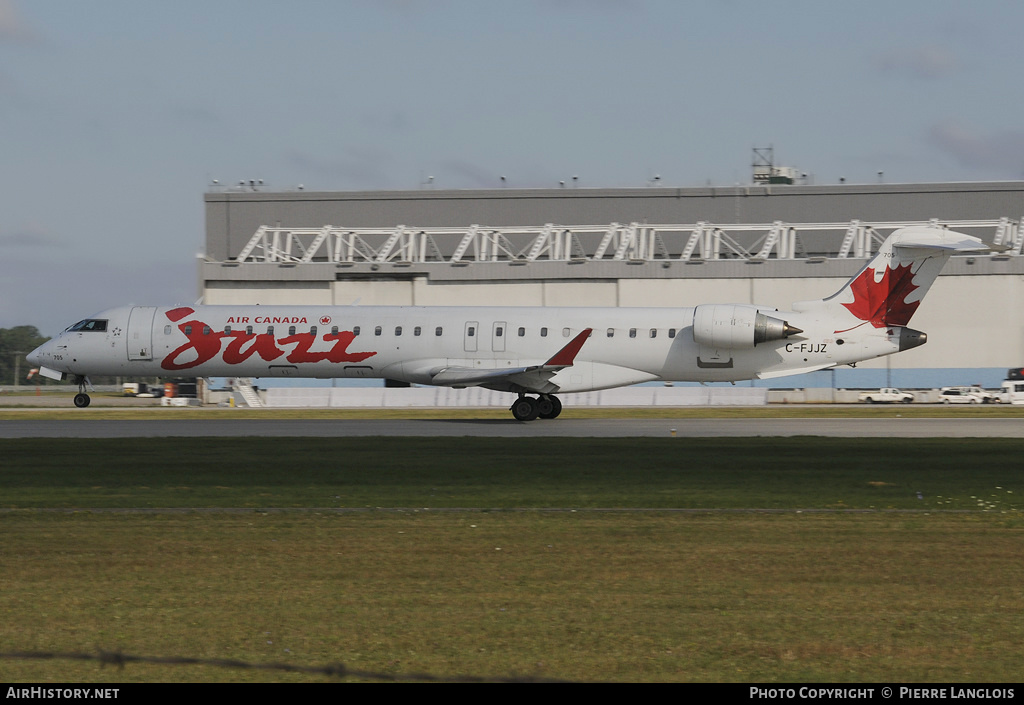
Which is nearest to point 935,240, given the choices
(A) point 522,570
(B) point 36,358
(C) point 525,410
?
(C) point 525,410

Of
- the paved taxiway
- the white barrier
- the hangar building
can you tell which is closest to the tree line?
the hangar building

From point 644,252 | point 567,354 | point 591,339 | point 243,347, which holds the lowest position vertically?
point 567,354

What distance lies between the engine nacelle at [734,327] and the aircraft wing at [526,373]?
3.60 m

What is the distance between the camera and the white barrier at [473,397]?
47344 mm

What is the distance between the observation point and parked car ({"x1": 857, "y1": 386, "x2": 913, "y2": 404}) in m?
60.6

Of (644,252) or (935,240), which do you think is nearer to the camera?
(935,240)

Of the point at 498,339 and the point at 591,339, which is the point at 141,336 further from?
the point at 591,339

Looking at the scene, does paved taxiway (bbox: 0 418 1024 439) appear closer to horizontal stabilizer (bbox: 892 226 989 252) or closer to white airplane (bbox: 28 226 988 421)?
white airplane (bbox: 28 226 988 421)

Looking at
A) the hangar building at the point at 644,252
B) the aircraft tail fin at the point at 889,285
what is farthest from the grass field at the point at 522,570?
the hangar building at the point at 644,252

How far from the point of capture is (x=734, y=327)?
3400cm

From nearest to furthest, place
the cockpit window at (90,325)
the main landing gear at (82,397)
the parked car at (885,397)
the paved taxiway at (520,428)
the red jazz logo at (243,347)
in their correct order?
the paved taxiway at (520,428), the red jazz logo at (243,347), the cockpit window at (90,325), the main landing gear at (82,397), the parked car at (885,397)

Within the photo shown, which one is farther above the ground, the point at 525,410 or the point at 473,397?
the point at 473,397

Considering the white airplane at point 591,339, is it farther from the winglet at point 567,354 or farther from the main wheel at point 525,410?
the winglet at point 567,354

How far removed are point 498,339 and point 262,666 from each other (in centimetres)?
2806
